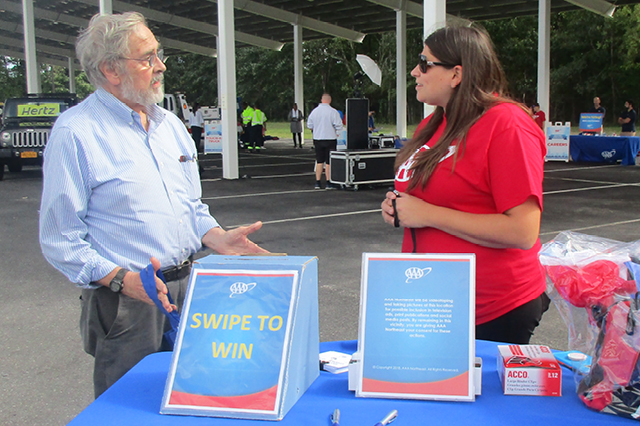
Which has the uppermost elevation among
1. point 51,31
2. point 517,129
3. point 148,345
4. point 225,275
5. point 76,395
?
point 51,31

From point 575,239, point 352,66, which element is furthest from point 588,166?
point 352,66

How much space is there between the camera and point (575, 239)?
1581mm

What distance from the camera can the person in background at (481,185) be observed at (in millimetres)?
1742

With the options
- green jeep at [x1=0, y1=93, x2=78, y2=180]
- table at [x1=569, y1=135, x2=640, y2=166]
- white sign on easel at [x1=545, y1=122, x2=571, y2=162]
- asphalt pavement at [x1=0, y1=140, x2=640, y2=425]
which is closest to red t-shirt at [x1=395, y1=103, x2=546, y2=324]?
asphalt pavement at [x1=0, y1=140, x2=640, y2=425]

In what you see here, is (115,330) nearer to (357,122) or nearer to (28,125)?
(357,122)

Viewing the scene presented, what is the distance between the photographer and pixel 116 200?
195 cm

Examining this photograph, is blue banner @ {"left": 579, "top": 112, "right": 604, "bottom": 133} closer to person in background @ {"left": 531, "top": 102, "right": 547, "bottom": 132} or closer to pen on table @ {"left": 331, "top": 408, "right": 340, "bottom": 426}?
person in background @ {"left": 531, "top": 102, "right": 547, "bottom": 132}

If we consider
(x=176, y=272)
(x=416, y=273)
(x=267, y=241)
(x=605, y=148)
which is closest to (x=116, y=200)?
(x=176, y=272)

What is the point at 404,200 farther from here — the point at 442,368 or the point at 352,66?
the point at 352,66

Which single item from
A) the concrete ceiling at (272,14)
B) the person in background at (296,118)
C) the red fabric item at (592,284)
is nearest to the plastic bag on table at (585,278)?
the red fabric item at (592,284)

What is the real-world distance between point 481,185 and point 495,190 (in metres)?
0.06

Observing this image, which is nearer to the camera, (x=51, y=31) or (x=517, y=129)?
(x=517, y=129)

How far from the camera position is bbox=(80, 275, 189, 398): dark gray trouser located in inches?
79.4

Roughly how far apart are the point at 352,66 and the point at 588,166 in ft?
115
